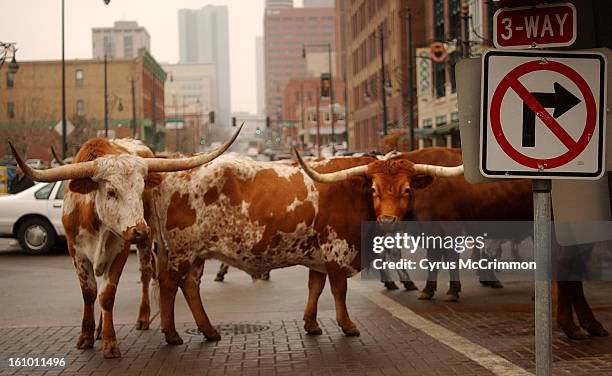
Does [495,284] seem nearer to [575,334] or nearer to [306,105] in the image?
[575,334]

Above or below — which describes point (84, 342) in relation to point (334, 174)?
below

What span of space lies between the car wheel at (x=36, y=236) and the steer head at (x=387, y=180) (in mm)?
11465

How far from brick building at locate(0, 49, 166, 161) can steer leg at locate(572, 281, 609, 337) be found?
222 feet

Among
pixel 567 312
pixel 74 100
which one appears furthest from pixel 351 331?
pixel 74 100

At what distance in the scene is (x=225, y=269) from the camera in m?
14.9

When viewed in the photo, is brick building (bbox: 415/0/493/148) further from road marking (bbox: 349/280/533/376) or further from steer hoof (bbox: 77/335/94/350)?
steer hoof (bbox: 77/335/94/350)

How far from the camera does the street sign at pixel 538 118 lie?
428cm

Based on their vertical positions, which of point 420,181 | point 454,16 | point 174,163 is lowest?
point 420,181

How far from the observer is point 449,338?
9.48 metres

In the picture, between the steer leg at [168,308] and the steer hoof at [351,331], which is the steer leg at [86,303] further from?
the steer hoof at [351,331]

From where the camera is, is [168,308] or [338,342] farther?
[168,308]

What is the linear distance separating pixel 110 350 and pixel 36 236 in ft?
39.7

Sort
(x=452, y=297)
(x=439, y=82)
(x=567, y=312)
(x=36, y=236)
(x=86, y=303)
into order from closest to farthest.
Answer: (x=567, y=312)
(x=86, y=303)
(x=452, y=297)
(x=36, y=236)
(x=439, y=82)

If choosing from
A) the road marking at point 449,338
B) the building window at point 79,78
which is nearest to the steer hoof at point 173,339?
the road marking at point 449,338
